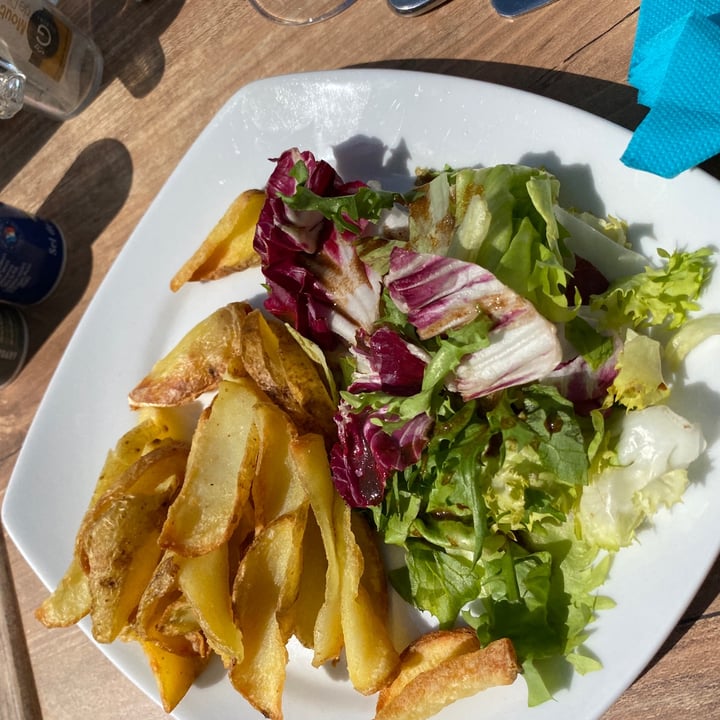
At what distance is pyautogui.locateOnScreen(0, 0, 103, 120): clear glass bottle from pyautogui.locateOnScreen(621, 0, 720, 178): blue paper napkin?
149cm

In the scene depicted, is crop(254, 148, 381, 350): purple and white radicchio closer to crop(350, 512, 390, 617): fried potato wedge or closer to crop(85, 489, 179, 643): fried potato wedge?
crop(350, 512, 390, 617): fried potato wedge

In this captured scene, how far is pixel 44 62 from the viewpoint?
193cm

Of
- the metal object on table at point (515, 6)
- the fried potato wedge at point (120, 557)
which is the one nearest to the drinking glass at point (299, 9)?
the metal object on table at point (515, 6)

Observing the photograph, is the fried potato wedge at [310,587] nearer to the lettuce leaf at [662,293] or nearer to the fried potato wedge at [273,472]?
the fried potato wedge at [273,472]

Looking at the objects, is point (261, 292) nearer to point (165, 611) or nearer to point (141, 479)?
point (141, 479)

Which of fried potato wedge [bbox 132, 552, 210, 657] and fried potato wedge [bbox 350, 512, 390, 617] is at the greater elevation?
fried potato wedge [bbox 132, 552, 210, 657]

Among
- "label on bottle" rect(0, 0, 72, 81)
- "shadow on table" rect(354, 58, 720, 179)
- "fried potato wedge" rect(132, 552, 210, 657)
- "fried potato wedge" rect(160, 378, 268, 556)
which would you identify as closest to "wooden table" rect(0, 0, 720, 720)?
"shadow on table" rect(354, 58, 720, 179)

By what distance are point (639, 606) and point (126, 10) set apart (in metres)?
1.93

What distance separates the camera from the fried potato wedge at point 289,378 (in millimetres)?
1436

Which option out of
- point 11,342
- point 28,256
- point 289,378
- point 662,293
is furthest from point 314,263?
point 11,342

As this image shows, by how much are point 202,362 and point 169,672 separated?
62 centimetres

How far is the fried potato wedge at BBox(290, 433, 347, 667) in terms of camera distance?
1.32 metres

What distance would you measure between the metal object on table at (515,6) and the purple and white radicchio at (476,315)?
62 centimetres

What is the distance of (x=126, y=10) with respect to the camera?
2029 millimetres
